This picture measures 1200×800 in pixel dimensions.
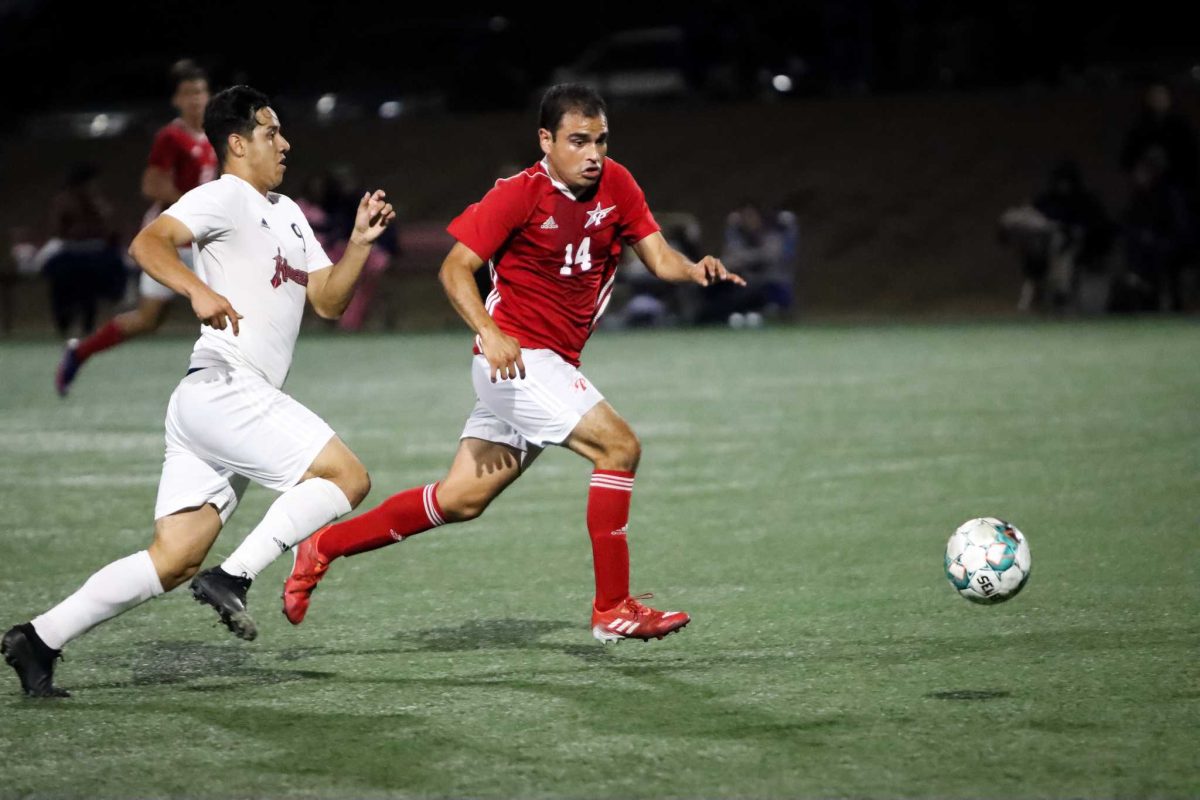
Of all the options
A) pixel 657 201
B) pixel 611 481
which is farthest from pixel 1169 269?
pixel 611 481

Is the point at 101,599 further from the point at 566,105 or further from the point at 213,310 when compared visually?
the point at 566,105

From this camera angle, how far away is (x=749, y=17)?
3083cm

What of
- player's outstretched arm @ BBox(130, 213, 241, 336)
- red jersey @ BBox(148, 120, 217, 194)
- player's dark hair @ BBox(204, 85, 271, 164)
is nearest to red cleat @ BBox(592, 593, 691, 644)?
player's outstretched arm @ BBox(130, 213, 241, 336)

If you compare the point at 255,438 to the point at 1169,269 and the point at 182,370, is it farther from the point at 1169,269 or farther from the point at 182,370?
the point at 1169,269

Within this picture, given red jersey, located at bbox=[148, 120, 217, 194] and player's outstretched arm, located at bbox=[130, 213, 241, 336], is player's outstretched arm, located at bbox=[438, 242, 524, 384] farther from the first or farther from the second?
red jersey, located at bbox=[148, 120, 217, 194]

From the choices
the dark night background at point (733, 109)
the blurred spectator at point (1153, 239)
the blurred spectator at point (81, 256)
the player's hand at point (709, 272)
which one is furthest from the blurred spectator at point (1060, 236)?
the player's hand at point (709, 272)

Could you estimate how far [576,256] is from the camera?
21.4ft

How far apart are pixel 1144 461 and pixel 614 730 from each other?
6.30m

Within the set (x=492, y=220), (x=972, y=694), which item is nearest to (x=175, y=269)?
(x=492, y=220)

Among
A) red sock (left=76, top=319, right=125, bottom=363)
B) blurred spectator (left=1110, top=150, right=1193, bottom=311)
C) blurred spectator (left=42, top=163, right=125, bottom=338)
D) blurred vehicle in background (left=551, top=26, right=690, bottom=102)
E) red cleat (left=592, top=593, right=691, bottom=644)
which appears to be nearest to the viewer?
red cleat (left=592, top=593, right=691, bottom=644)

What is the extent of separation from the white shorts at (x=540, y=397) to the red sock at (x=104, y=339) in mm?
6214

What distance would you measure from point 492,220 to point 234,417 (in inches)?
48.9

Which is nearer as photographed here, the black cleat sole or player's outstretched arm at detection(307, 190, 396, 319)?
the black cleat sole

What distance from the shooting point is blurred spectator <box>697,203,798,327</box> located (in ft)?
76.1
